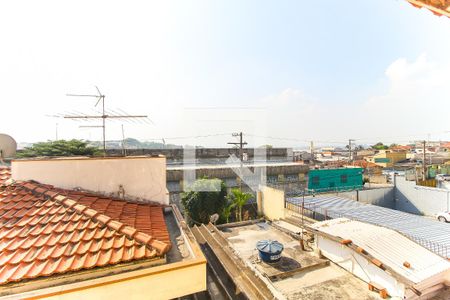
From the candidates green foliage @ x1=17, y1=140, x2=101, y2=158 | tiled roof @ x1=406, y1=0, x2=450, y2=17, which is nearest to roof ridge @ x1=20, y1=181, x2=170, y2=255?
tiled roof @ x1=406, y1=0, x2=450, y2=17

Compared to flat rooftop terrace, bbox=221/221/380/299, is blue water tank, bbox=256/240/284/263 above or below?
above

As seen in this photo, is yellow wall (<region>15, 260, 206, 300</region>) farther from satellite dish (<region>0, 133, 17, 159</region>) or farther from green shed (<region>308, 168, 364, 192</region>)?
green shed (<region>308, 168, 364, 192</region>)

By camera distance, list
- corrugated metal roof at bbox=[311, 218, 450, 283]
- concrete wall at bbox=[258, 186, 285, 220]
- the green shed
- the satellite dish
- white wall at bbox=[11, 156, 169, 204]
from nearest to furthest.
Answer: white wall at bbox=[11, 156, 169, 204]
corrugated metal roof at bbox=[311, 218, 450, 283]
the satellite dish
concrete wall at bbox=[258, 186, 285, 220]
the green shed

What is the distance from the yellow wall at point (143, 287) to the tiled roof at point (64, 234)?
0.30 meters

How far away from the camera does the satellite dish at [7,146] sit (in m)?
7.48

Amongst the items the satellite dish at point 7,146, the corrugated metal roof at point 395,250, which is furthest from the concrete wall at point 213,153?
the corrugated metal roof at point 395,250

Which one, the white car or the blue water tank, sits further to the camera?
the white car

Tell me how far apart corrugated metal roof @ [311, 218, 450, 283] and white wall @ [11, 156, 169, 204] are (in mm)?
7397

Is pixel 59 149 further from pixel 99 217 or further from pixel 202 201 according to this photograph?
pixel 99 217

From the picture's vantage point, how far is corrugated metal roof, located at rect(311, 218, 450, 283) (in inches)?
288

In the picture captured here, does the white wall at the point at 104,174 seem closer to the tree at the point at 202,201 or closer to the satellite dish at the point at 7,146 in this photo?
the satellite dish at the point at 7,146

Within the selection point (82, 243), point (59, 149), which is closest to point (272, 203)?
point (82, 243)

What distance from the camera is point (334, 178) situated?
2728cm

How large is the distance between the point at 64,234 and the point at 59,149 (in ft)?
69.5
